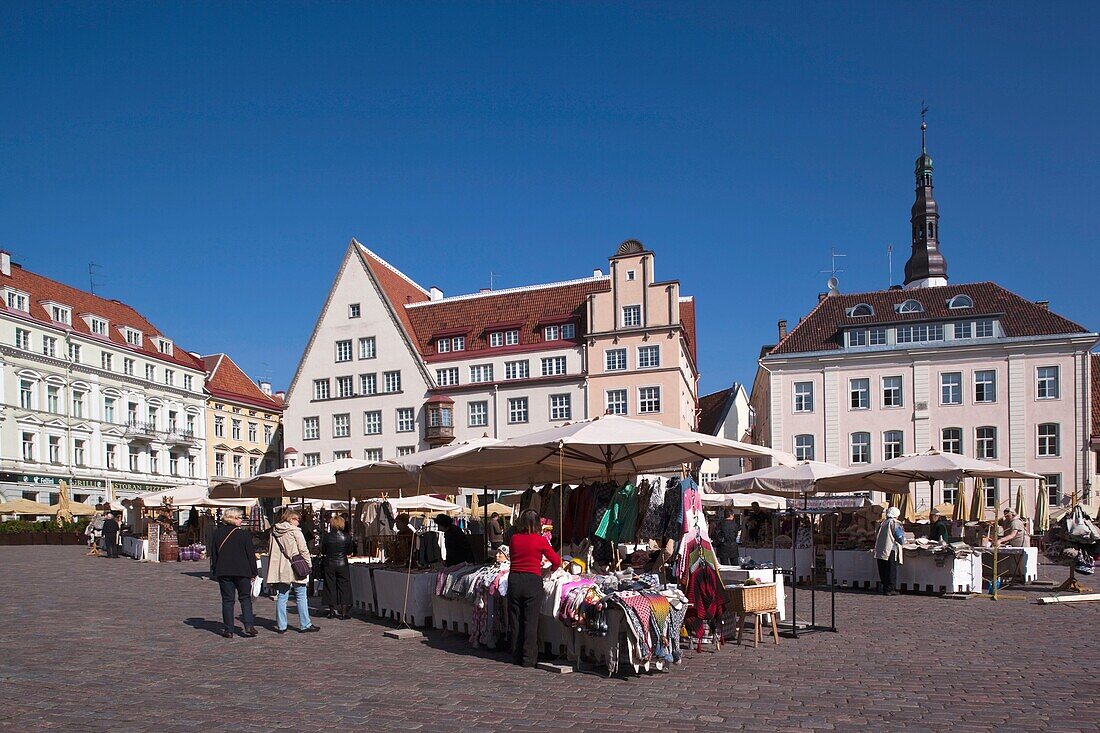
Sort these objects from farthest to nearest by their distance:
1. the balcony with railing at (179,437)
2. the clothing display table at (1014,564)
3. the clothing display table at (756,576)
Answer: the balcony with railing at (179,437)
the clothing display table at (1014,564)
the clothing display table at (756,576)

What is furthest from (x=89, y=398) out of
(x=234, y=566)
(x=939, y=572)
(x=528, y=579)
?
(x=528, y=579)

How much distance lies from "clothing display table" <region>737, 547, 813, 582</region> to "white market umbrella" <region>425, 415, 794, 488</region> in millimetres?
4395

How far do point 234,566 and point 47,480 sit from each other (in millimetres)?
46509

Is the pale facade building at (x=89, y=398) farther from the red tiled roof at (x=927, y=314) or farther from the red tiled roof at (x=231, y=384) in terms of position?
the red tiled roof at (x=927, y=314)

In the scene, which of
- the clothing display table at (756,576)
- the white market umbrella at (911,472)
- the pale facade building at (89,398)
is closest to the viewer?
the clothing display table at (756,576)

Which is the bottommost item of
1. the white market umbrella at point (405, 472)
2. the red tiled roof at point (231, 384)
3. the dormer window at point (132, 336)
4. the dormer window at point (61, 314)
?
the white market umbrella at point (405, 472)

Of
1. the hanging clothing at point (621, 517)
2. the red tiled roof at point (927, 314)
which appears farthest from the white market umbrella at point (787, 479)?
the red tiled roof at point (927, 314)

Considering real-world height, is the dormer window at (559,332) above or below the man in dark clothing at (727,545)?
above

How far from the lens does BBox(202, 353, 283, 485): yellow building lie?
6531 cm

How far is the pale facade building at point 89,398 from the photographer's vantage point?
50.6m

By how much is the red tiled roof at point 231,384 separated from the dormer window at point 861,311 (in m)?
42.7

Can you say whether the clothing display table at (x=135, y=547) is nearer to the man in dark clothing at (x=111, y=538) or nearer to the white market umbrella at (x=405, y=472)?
the man in dark clothing at (x=111, y=538)

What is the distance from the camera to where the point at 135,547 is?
31.5 meters

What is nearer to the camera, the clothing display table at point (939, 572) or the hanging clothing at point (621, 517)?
the hanging clothing at point (621, 517)
